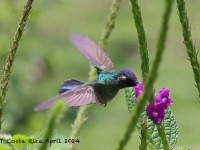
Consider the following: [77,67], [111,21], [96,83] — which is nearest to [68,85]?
[96,83]

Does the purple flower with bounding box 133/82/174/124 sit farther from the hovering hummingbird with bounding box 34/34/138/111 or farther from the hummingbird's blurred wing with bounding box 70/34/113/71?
the hummingbird's blurred wing with bounding box 70/34/113/71

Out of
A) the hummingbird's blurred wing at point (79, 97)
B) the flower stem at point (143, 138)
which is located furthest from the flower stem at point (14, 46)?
the flower stem at point (143, 138)

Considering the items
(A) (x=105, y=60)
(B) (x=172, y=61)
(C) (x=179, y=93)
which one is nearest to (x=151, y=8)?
(B) (x=172, y=61)

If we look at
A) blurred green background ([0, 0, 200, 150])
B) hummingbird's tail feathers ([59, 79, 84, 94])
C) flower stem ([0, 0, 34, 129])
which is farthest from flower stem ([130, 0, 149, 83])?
blurred green background ([0, 0, 200, 150])

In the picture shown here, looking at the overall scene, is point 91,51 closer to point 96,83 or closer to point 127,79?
point 96,83

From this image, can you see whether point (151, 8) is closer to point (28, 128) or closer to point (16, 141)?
point (28, 128)
